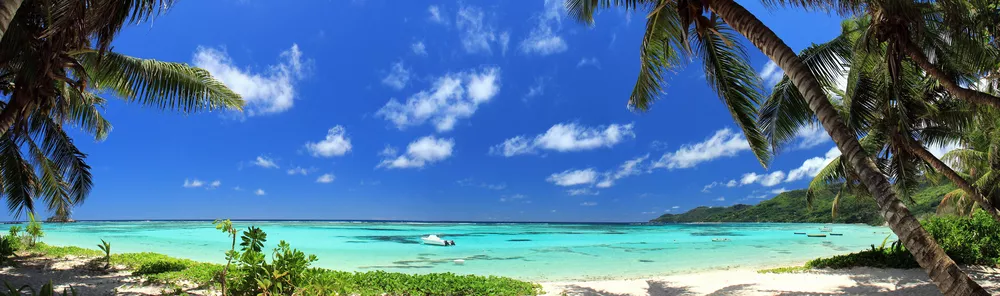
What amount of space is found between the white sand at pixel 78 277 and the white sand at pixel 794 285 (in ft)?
19.0

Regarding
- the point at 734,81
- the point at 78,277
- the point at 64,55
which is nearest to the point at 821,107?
the point at 734,81

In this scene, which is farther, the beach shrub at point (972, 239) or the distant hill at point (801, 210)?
the distant hill at point (801, 210)

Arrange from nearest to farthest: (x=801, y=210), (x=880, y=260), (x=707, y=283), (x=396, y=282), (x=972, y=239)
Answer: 1. (x=396, y=282)
2. (x=707, y=283)
3. (x=972, y=239)
4. (x=880, y=260)
5. (x=801, y=210)

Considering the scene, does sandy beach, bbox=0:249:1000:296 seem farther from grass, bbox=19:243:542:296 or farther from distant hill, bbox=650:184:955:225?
distant hill, bbox=650:184:955:225

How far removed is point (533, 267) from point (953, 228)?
30.5 feet

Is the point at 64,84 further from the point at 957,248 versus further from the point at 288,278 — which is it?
the point at 957,248

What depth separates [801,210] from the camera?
6494 cm

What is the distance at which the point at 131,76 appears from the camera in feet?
20.6

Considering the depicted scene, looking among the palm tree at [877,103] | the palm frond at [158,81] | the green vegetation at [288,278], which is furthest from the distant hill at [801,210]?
the palm frond at [158,81]

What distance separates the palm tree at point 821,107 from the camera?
3143 mm

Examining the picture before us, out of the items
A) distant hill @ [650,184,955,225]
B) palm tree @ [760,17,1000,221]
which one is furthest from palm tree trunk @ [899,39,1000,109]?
distant hill @ [650,184,955,225]

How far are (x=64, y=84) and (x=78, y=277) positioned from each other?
3.74 m

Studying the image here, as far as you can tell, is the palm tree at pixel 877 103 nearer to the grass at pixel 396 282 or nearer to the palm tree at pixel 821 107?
the palm tree at pixel 821 107

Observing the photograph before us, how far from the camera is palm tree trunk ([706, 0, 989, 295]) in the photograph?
3109 millimetres
